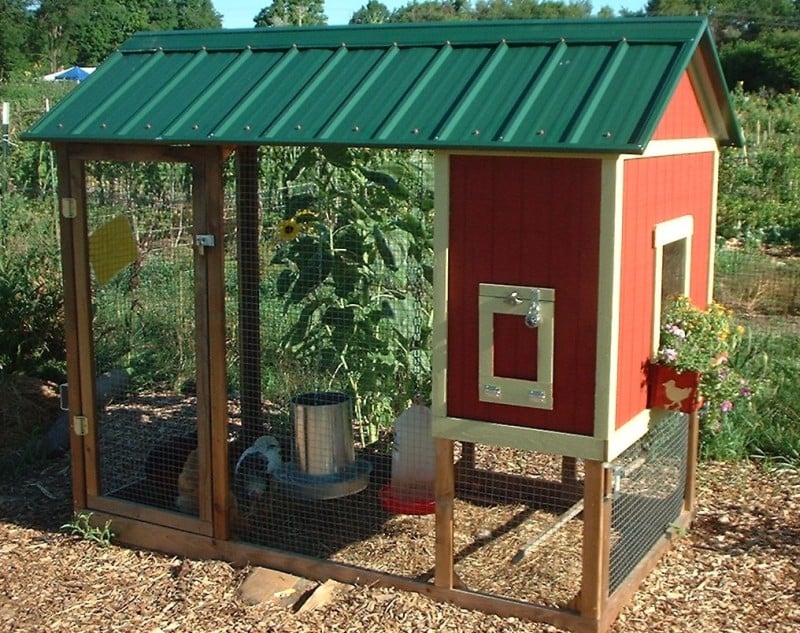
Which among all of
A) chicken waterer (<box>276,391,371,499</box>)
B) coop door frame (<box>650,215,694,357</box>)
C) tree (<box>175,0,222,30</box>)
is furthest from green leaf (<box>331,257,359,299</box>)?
tree (<box>175,0,222,30</box>)

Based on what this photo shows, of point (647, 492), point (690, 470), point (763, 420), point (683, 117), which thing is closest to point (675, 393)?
point (647, 492)

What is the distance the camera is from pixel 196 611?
4.25 meters

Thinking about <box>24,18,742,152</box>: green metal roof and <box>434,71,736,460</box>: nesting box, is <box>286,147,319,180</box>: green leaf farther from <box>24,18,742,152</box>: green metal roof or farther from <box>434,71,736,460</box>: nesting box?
<box>434,71,736,460</box>: nesting box

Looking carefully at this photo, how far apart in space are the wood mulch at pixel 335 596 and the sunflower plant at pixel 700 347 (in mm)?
849

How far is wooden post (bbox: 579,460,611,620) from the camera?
378cm

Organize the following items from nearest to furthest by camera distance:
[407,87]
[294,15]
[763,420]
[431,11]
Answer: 1. [407,87]
2. [763,420]
3. [294,15]
4. [431,11]

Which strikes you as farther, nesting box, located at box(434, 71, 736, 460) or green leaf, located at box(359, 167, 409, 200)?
green leaf, located at box(359, 167, 409, 200)

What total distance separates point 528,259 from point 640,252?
43 centimetres

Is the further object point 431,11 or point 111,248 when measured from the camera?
point 431,11

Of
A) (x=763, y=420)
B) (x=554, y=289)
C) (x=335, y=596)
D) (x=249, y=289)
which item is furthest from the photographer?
(x=763, y=420)

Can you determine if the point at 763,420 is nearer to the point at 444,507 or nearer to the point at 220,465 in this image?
the point at 444,507

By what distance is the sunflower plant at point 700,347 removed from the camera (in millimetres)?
3918

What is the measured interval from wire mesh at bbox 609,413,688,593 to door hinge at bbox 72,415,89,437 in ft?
8.13

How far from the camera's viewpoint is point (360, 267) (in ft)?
16.5
